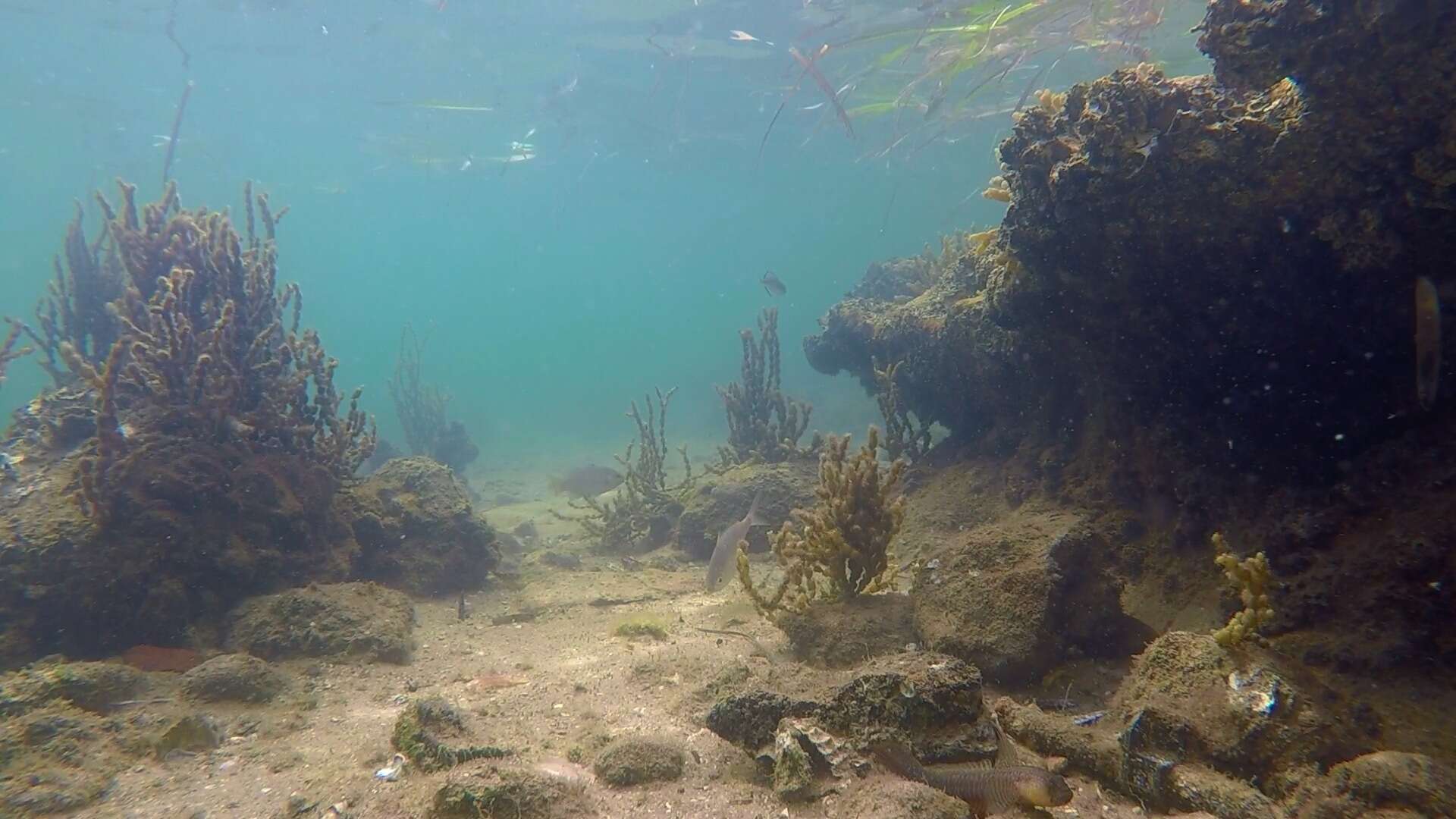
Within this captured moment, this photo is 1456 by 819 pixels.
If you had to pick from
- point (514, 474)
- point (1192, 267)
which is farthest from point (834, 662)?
point (514, 474)

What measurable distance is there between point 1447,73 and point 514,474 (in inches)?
827

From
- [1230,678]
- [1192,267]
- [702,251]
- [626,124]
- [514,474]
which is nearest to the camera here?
[1230,678]

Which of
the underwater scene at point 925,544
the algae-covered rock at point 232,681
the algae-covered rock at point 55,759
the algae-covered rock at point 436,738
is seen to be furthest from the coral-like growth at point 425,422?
the algae-covered rock at point 436,738

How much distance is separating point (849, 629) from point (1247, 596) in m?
2.10

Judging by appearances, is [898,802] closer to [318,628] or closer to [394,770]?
[394,770]

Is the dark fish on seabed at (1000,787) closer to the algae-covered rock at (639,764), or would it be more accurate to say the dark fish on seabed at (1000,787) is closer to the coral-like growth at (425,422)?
the algae-covered rock at (639,764)

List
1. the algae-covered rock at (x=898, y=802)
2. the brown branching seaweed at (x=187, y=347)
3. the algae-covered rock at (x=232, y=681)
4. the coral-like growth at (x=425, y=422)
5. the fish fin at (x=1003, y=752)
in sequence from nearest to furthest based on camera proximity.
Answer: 1. the algae-covered rock at (x=898, y=802)
2. the fish fin at (x=1003, y=752)
3. the algae-covered rock at (x=232, y=681)
4. the brown branching seaweed at (x=187, y=347)
5. the coral-like growth at (x=425, y=422)

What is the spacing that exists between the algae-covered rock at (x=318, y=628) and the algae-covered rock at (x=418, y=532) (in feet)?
5.20

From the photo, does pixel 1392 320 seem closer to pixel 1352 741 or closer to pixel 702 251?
pixel 1352 741

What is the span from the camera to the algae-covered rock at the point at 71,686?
3.58 metres

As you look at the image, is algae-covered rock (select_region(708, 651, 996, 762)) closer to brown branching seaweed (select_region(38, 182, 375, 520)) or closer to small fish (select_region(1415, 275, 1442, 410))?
small fish (select_region(1415, 275, 1442, 410))

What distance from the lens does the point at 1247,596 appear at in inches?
121

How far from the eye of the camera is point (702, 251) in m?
95.8

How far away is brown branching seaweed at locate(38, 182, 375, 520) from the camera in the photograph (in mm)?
5809
